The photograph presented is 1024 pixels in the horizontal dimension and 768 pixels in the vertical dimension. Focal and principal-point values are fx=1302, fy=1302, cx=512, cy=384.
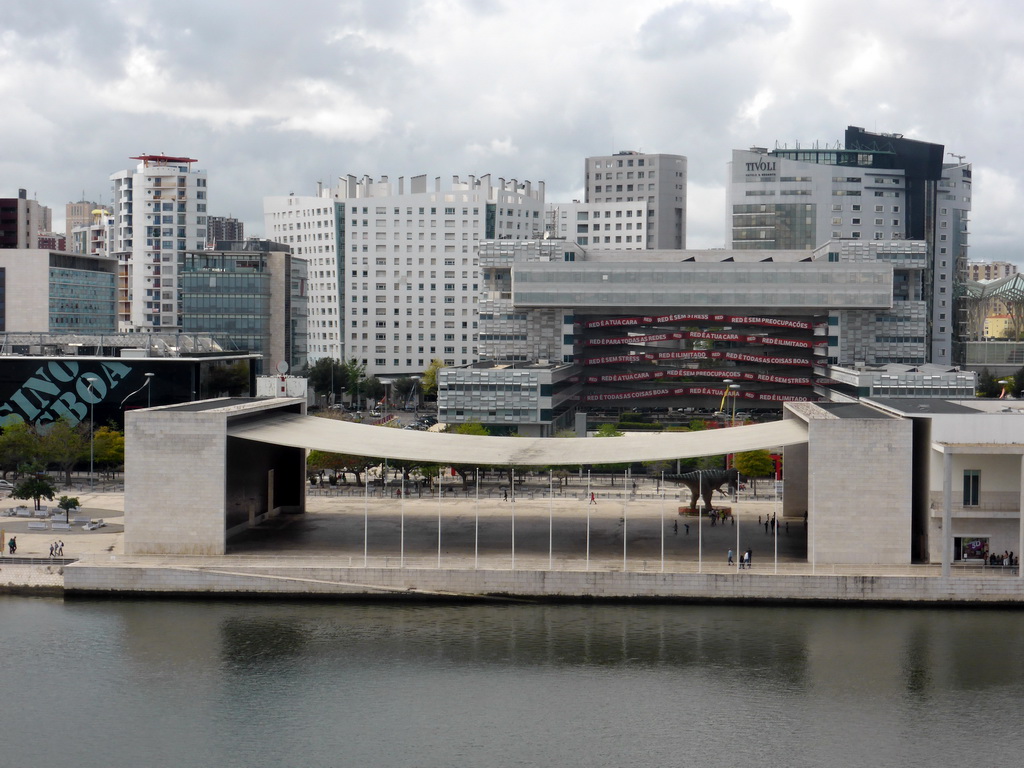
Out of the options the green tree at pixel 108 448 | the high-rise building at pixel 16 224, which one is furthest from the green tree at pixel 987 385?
the high-rise building at pixel 16 224

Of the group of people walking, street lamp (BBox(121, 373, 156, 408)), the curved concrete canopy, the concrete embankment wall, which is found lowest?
the concrete embankment wall

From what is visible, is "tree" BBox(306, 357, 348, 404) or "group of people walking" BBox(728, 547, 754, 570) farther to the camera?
"tree" BBox(306, 357, 348, 404)

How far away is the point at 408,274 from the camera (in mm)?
153125

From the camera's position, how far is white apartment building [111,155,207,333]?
143125 millimetres

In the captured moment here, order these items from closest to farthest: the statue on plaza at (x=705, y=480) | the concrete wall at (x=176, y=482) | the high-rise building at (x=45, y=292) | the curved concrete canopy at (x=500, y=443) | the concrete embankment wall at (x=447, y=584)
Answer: the concrete embankment wall at (x=447, y=584), the concrete wall at (x=176, y=482), the curved concrete canopy at (x=500, y=443), the statue on plaza at (x=705, y=480), the high-rise building at (x=45, y=292)

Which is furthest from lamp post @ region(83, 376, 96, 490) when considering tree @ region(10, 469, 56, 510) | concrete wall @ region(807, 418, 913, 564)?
concrete wall @ region(807, 418, 913, 564)

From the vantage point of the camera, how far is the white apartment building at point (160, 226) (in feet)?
470

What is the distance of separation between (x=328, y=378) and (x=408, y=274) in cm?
2640

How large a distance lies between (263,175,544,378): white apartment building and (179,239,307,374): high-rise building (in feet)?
116

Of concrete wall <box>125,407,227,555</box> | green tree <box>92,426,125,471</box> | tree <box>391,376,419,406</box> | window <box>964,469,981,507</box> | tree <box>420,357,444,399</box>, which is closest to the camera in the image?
window <box>964,469,981,507</box>

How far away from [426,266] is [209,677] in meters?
120

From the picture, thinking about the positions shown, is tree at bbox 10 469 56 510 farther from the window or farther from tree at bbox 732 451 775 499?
the window

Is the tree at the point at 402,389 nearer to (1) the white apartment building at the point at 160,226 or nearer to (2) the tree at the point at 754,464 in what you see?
(1) the white apartment building at the point at 160,226

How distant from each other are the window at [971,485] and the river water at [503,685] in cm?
406
